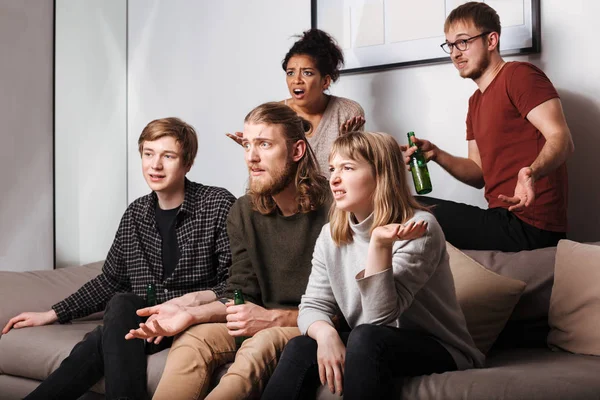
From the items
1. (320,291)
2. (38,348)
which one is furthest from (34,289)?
Answer: (320,291)

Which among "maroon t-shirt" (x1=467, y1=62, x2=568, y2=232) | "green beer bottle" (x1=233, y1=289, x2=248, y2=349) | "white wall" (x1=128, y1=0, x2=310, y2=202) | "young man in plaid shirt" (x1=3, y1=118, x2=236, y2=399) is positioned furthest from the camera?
"white wall" (x1=128, y1=0, x2=310, y2=202)

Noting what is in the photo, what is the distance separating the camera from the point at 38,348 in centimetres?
239

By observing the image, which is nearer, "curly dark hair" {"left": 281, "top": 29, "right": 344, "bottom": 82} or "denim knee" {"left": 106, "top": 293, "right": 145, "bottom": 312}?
"denim knee" {"left": 106, "top": 293, "right": 145, "bottom": 312}

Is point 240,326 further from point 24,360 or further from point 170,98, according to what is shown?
point 170,98

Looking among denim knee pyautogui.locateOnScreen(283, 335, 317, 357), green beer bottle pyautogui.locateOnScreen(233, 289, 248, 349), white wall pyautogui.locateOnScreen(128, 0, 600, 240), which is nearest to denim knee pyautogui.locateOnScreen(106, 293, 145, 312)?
green beer bottle pyautogui.locateOnScreen(233, 289, 248, 349)

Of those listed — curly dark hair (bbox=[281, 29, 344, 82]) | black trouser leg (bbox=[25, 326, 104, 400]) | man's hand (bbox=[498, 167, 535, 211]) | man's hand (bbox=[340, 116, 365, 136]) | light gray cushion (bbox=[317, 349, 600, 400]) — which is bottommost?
black trouser leg (bbox=[25, 326, 104, 400])

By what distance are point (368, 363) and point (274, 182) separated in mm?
→ 740

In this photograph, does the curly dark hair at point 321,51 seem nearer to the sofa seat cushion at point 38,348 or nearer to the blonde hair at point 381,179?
the blonde hair at point 381,179

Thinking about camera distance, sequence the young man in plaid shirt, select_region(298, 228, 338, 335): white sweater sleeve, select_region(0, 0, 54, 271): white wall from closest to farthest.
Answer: select_region(298, 228, 338, 335): white sweater sleeve, the young man in plaid shirt, select_region(0, 0, 54, 271): white wall

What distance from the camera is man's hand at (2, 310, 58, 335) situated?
2.57 m

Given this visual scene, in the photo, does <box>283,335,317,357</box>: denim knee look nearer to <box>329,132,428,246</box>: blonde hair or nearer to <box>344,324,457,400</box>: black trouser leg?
<box>344,324,457,400</box>: black trouser leg

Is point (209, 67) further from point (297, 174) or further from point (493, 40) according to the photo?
point (297, 174)

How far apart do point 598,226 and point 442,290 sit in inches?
50.3

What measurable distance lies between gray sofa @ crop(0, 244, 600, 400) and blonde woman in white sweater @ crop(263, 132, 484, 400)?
0.08m
